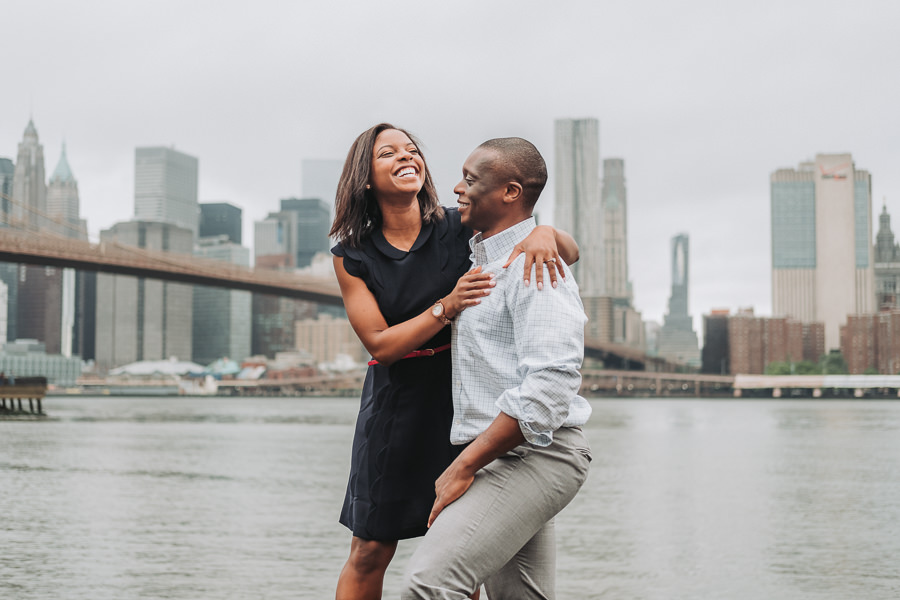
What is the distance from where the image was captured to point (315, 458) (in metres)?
16.4

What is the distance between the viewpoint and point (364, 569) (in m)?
2.26

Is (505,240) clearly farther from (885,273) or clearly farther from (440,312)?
(885,273)

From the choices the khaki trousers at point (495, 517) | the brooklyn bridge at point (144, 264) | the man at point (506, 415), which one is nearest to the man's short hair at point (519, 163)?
the man at point (506, 415)

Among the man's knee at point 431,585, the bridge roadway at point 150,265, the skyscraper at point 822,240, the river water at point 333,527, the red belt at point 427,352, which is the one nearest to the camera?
the man's knee at point 431,585

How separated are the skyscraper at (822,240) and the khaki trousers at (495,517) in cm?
12406

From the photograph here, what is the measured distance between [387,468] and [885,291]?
127 meters

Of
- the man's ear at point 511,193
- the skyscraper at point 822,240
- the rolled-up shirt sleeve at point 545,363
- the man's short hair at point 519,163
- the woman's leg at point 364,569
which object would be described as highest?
the skyscraper at point 822,240

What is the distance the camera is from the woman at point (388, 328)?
2.19 m

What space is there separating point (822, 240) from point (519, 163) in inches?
5222

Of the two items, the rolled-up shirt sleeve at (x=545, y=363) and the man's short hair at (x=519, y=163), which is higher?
the man's short hair at (x=519, y=163)

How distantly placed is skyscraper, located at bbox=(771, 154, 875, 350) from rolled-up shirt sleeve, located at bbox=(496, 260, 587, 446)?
124147 mm

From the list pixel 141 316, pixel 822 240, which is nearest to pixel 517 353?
pixel 141 316

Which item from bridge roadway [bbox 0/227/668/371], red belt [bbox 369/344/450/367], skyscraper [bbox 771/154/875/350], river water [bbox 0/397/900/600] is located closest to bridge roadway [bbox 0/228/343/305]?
bridge roadway [bbox 0/227/668/371]

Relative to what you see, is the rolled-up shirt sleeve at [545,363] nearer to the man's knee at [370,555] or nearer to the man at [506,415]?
the man at [506,415]
